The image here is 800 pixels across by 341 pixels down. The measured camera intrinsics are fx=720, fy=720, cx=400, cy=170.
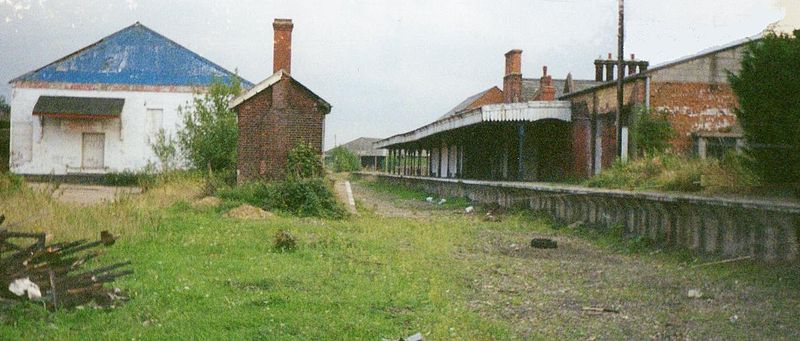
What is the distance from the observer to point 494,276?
8367 mm

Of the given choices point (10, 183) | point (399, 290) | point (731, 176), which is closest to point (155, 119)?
point (10, 183)

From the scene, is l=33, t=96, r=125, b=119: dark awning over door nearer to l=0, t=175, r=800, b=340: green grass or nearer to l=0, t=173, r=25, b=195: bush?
l=0, t=173, r=25, b=195: bush

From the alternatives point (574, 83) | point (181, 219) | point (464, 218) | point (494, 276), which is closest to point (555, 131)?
point (464, 218)

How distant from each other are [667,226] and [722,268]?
2.45 meters

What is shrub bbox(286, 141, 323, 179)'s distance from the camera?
19438mm

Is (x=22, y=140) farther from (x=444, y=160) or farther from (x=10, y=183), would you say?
(x=10, y=183)

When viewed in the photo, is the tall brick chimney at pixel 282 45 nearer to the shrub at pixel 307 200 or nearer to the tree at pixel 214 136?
the tree at pixel 214 136

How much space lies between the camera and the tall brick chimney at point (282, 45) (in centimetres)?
2192

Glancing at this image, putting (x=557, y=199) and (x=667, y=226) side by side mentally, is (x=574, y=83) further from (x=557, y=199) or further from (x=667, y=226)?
(x=667, y=226)

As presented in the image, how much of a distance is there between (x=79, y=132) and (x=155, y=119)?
10.7 ft

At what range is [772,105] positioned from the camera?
10891 mm

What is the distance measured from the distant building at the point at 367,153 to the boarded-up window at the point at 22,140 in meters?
43.1

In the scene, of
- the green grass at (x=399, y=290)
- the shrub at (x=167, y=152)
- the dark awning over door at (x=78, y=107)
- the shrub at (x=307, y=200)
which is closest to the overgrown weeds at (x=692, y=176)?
the green grass at (x=399, y=290)

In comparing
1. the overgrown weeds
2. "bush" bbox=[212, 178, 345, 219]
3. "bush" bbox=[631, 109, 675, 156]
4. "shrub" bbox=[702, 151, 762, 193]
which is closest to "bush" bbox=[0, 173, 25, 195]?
"bush" bbox=[212, 178, 345, 219]
